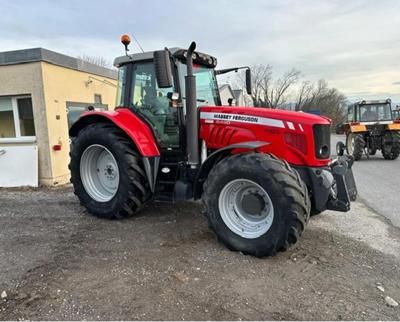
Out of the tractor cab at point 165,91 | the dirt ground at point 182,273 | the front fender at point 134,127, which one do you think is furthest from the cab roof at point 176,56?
the dirt ground at point 182,273

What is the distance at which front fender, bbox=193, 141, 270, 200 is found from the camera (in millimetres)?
3972

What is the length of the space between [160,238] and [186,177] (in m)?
0.85

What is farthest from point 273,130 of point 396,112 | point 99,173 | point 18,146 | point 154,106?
point 396,112

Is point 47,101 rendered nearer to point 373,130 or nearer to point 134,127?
point 134,127

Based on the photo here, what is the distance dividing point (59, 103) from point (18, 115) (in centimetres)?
92

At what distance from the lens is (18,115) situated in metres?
8.03

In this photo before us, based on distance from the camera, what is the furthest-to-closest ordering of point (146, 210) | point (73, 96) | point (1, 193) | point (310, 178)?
point (73, 96), point (1, 193), point (146, 210), point (310, 178)

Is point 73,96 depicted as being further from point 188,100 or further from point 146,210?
point 188,100

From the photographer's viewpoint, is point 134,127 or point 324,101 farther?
point 324,101

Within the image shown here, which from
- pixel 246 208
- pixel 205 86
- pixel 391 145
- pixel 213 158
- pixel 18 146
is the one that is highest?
pixel 205 86

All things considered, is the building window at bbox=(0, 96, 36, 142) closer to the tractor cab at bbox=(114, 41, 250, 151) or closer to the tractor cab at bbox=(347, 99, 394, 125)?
the tractor cab at bbox=(114, 41, 250, 151)

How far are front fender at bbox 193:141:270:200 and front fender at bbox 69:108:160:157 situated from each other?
0.83m

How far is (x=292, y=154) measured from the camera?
4121 mm

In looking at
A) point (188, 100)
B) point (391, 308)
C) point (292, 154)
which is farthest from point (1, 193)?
point (391, 308)
